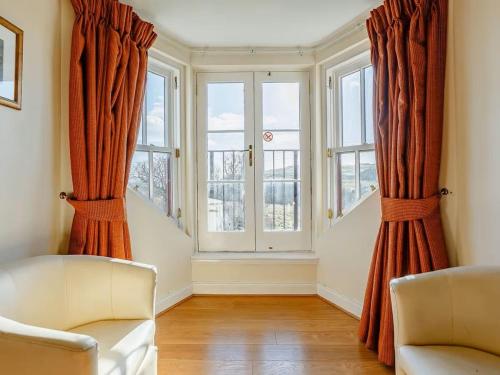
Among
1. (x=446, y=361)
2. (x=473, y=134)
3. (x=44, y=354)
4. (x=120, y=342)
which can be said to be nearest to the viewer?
(x=44, y=354)

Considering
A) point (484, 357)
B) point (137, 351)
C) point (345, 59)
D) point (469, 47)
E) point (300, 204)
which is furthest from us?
point (300, 204)

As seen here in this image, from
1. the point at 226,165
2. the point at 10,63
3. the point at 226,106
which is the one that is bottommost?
the point at 226,165

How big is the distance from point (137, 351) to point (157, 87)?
2.12 meters

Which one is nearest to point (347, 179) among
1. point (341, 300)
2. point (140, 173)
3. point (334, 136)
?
point (334, 136)

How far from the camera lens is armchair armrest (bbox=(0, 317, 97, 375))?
917 mm

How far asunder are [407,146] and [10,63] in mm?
2144

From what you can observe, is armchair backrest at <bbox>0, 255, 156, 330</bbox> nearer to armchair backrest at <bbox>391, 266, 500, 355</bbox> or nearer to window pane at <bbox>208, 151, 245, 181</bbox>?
armchair backrest at <bbox>391, 266, 500, 355</bbox>

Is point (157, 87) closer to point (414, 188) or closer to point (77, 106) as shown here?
point (77, 106)

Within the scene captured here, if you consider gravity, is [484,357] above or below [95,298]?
below

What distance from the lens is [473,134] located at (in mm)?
1634

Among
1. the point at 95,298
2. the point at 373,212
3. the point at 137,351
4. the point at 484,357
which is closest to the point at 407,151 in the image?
the point at 373,212

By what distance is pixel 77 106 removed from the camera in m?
1.86

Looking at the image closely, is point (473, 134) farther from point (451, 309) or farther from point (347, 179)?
point (347, 179)

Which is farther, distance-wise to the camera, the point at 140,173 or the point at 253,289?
the point at 253,289
